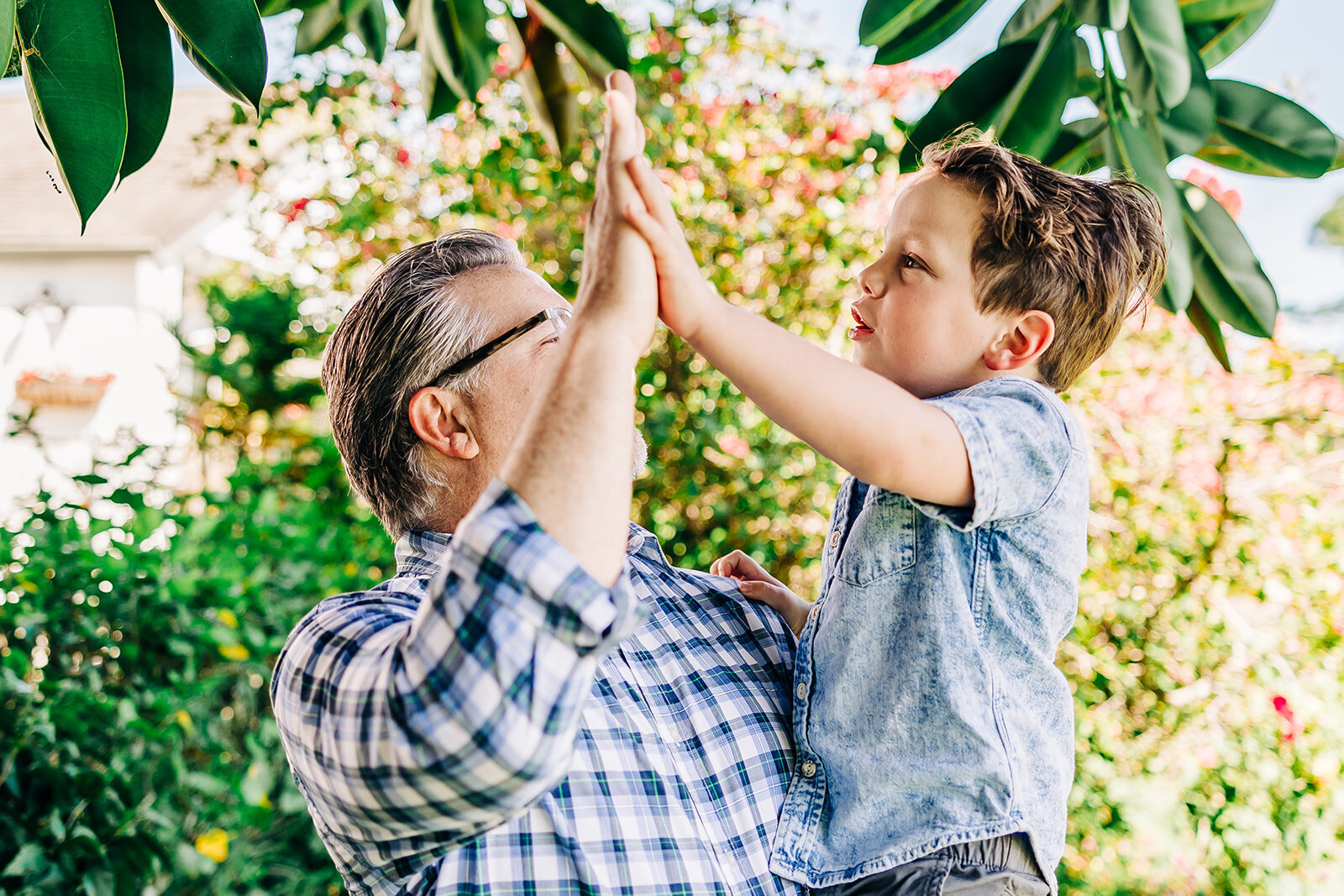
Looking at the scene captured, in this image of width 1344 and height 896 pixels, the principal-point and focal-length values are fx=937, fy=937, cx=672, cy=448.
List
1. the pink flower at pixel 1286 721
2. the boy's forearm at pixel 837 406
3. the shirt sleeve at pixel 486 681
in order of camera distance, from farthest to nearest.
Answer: the pink flower at pixel 1286 721 → the boy's forearm at pixel 837 406 → the shirt sleeve at pixel 486 681

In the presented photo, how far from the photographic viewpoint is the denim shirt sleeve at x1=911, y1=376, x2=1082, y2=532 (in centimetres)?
99

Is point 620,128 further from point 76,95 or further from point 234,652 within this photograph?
point 234,652

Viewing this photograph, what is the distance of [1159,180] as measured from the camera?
1244mm

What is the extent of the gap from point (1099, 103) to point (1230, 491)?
2.57 m

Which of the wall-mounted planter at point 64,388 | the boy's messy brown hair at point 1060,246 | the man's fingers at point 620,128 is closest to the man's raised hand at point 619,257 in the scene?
the man's fingers at point 620,128

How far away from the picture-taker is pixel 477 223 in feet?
11.9

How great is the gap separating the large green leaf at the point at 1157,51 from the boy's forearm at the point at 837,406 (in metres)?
0.58

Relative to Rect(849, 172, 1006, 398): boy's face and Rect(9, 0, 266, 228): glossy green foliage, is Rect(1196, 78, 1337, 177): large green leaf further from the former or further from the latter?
Rect(9, 0, 266, 228): glossy green foliage

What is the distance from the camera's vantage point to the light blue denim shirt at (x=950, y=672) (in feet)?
3.57

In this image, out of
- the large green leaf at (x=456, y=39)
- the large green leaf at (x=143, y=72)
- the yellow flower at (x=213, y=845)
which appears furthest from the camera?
the yellow flower at (x=213, y=845)

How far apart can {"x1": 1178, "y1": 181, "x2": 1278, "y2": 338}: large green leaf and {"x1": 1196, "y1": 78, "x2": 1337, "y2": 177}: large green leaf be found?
9cm

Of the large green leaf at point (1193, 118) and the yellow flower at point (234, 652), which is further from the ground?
the large green leaf at point (1193, 118)

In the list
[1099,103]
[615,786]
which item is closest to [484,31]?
[1099,103]

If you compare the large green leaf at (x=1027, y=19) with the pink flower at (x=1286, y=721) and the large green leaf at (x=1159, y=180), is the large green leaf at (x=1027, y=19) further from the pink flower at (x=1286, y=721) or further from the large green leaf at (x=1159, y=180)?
the pink flower at (x=1286, y=721)
